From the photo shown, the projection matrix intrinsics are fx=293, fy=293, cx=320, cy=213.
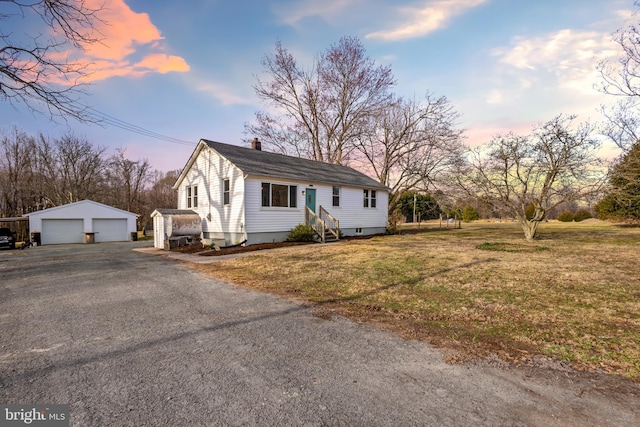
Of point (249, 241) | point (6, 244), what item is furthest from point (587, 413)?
point (6, 244)

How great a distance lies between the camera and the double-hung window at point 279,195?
49.2ft

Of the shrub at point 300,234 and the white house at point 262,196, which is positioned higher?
the white house at point 262,196

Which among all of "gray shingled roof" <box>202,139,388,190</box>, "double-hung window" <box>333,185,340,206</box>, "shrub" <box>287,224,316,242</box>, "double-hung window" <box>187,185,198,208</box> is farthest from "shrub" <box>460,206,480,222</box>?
"double-hung window" <box>187,185,198,208</box>

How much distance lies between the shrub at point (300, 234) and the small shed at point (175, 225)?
17.3 ft

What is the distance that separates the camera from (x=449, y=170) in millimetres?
22875

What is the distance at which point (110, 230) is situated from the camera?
23359 mm

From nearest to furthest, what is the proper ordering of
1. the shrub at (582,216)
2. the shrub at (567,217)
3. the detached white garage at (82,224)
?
the detached white garage at (82,224) < the shrub at (582,216) < the shrub at (567,217)

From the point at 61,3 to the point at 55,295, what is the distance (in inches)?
251

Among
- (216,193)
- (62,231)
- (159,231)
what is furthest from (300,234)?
(62,231)

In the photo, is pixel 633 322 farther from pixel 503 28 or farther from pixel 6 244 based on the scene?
pixel 6 244

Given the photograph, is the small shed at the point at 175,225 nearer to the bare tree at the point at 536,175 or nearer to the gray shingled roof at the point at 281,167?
the gray shingled roof at the point at 281,167

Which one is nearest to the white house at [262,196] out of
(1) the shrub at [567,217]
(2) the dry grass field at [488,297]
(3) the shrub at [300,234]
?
(3) the shrub at [300,234]

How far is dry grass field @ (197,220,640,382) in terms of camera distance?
339 cm

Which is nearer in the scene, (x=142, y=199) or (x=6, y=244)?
(x=6, y=244)
